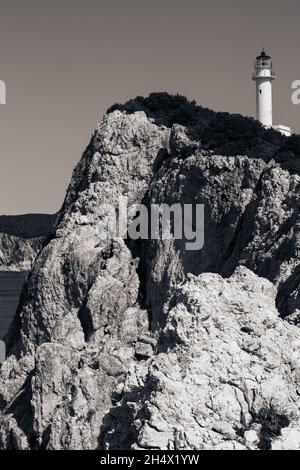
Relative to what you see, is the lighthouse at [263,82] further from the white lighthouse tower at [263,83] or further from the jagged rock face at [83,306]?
the jagged rock face at [83,306]

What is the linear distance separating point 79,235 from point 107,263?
12.3 ft

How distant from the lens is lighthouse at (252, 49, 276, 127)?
97812mm

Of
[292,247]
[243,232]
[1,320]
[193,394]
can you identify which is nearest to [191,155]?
[243,232]

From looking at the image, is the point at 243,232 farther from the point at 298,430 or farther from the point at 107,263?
the point at 298,430

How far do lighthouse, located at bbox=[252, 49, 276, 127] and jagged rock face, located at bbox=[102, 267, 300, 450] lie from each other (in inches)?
2097

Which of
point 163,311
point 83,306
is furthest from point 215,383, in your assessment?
point 83,306

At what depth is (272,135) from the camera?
68312mm

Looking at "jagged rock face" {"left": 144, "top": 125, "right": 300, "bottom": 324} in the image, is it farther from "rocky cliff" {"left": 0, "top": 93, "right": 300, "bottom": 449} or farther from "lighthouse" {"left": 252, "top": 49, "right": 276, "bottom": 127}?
"lighthouse" {"left": 252, "top": 49, "right": 276, "bottom": 127}

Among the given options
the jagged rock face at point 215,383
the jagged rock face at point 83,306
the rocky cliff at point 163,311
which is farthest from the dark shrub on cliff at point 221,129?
the jagged rock face at point 215,383

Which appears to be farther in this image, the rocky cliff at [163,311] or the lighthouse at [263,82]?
the lighthouse at [263,82]

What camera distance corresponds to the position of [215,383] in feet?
134

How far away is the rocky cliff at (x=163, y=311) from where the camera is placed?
40.4 m

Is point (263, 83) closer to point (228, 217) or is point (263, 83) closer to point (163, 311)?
point (228, 217)

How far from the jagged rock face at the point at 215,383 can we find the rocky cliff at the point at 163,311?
0.21 feet
